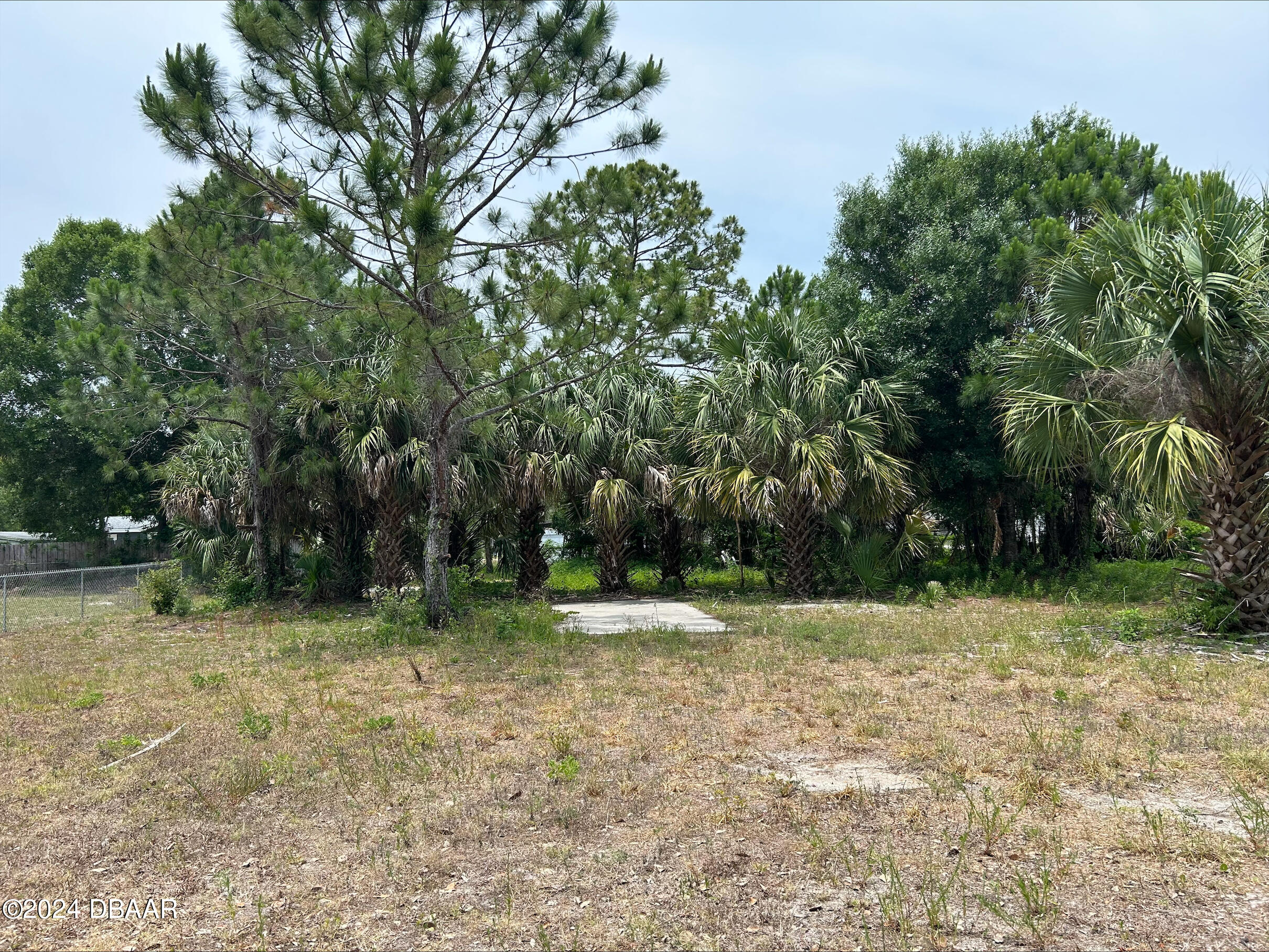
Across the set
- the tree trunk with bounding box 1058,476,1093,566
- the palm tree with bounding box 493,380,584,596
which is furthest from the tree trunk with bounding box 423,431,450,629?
the tree trunk with bounding box 1058,476,1093,566

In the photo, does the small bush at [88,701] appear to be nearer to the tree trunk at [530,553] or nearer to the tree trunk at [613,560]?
the tree trunk at [530,553]

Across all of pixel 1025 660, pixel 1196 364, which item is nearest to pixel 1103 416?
pixel 1196 364

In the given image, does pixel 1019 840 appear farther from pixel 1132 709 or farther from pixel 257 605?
pixel 257 605

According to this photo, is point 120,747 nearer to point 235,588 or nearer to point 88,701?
point 88,701

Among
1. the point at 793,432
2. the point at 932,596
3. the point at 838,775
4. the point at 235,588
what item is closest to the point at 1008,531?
the point at 932,596

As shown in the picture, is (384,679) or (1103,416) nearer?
(384,679)

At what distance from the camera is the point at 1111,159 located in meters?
14.0

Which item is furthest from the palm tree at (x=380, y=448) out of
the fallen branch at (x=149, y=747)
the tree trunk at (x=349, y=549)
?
the fallen branch at (x=149, y=747)

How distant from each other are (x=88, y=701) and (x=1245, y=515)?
10.4m

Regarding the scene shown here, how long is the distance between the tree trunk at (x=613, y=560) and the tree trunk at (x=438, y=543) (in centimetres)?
499

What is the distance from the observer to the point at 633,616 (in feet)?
38.1

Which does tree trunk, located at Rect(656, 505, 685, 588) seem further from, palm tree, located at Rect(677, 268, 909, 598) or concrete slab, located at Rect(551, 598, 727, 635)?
palm tree, located at Rect(677, 268, 909, 598)

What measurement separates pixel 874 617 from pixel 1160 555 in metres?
9.75

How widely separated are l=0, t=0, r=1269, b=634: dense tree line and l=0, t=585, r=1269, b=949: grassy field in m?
2.91
